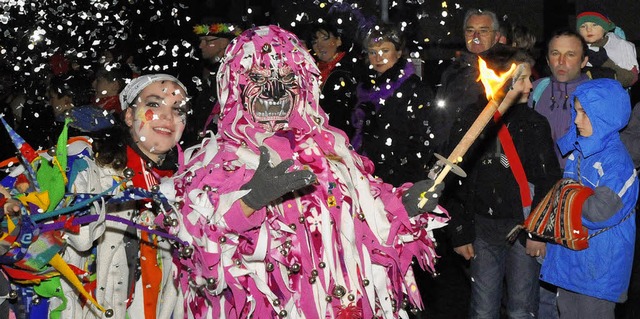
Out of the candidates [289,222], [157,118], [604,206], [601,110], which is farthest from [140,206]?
[601,110]

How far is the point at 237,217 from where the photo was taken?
447 centimetres

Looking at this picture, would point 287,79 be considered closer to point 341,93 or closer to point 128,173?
point 128,173

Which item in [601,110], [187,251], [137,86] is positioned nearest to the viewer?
[187,251]

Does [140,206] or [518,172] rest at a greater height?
[140,206]

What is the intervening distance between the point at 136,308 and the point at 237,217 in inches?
31.9

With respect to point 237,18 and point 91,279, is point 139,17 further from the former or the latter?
point 237,18

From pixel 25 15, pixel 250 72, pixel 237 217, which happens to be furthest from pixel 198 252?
pixel 25 15

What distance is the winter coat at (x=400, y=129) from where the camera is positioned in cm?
727

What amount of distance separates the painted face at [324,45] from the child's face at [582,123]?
6.98 ft

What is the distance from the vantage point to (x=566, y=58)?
7.26 m

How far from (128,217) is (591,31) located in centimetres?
448

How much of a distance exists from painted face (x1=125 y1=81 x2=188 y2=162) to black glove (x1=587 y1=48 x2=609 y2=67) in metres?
3.82

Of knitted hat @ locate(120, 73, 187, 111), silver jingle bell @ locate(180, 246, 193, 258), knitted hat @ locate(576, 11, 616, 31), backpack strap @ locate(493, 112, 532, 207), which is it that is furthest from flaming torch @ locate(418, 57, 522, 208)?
knitted hat @ locate(576, 11, 616, 31)

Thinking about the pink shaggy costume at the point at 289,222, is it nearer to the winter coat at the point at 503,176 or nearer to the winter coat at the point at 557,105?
the winter coat at the point at 503,176
